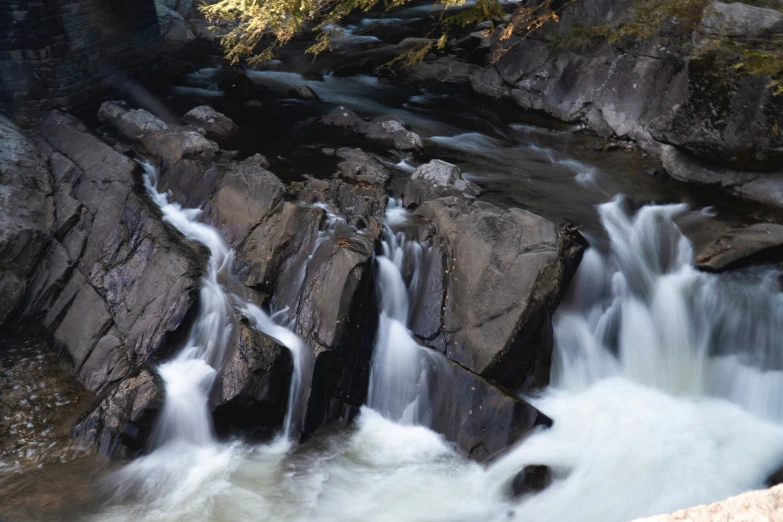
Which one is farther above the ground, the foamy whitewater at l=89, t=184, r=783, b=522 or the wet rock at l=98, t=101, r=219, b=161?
the wet rock at l=98, t=101, r=219, b=161

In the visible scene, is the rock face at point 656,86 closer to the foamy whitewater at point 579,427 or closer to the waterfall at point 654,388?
the waterfall at point 654,388

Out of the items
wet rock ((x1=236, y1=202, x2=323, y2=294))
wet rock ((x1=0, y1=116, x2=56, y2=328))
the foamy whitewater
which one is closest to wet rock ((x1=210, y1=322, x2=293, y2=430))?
the foamy whitewater

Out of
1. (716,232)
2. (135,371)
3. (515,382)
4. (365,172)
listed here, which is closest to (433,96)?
(365,172)

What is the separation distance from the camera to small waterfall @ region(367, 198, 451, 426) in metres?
5.41

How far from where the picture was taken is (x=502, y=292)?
5469mm

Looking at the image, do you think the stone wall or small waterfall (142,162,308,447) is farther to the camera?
the stone wall

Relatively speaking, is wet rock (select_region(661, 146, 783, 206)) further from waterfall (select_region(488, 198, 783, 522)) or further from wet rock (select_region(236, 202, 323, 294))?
wet rock (select_region(236, 202, 323, 294))

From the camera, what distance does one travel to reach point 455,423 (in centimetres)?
521

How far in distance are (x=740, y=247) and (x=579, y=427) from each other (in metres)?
2.50

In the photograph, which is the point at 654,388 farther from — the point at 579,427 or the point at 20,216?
the point at 20,216

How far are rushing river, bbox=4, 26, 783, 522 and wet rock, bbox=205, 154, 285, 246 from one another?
202 millimetres

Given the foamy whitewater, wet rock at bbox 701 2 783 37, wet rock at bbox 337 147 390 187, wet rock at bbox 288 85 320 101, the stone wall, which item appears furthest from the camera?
wet rock at bbox 288 85 320 101

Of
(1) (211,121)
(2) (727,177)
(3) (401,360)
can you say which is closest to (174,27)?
(1) (211,121)

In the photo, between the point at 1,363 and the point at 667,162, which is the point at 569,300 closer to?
the point at 667,162
